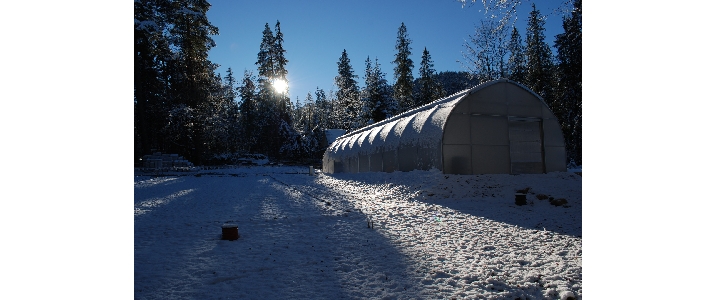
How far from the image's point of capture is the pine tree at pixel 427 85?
4089cm

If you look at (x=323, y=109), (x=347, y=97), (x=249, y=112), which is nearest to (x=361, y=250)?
(x=347, y=97)

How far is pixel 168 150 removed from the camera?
26.2 meters

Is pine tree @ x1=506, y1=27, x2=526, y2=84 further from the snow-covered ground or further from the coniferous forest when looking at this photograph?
the snow-covered ground


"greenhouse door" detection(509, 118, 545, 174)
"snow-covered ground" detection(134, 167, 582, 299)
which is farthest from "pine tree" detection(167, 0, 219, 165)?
"greenhouse door" detection(509, 118, 545, 174)

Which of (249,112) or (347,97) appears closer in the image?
(347,97)

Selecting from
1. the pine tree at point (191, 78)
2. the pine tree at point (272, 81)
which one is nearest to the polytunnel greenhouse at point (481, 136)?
the pine tree at point (191, 78)

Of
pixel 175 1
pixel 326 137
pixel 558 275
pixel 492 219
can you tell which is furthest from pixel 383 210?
pixel 326 137

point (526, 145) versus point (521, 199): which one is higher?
point (526, 145)

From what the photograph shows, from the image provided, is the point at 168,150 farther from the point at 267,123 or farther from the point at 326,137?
the point at 267,123

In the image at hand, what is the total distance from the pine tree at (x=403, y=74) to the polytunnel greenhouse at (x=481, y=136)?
80.1 feet

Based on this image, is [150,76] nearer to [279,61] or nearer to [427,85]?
[279,61]

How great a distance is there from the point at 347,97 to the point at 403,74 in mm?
8089

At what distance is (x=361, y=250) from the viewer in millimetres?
4320

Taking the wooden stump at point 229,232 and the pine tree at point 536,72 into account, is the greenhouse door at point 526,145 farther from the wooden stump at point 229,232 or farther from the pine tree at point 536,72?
the pine tree at point 536,72
